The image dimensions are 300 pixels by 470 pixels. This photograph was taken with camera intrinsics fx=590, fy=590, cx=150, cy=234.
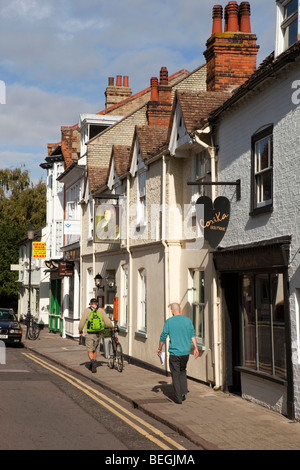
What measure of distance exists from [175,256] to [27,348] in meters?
12.2

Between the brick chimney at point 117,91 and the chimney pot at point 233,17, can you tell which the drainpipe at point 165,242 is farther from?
the brick chimney at point 117,91

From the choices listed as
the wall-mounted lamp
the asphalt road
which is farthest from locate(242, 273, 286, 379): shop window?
the wall-mounted lamp

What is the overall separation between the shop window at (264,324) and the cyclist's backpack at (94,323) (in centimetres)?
567

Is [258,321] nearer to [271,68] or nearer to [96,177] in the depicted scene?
[271,68]

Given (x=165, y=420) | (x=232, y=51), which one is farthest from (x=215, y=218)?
(x=232, y=51)

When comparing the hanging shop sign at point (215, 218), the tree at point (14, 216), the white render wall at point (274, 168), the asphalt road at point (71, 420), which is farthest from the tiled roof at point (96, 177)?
the tree at point (14, 216)

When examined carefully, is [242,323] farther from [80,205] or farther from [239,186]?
[80,205]

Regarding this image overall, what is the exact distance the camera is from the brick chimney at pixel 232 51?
51.1 ft

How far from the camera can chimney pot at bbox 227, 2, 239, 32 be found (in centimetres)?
1561

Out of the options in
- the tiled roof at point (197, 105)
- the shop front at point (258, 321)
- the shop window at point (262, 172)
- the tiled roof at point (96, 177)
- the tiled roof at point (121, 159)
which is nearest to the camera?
the shop front at point (258, 321)

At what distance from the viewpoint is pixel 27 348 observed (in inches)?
1021

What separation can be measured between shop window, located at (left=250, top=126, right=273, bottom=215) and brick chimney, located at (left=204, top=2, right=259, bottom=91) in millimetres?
4532

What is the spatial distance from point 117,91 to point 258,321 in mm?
27879

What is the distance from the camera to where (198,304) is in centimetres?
1486
